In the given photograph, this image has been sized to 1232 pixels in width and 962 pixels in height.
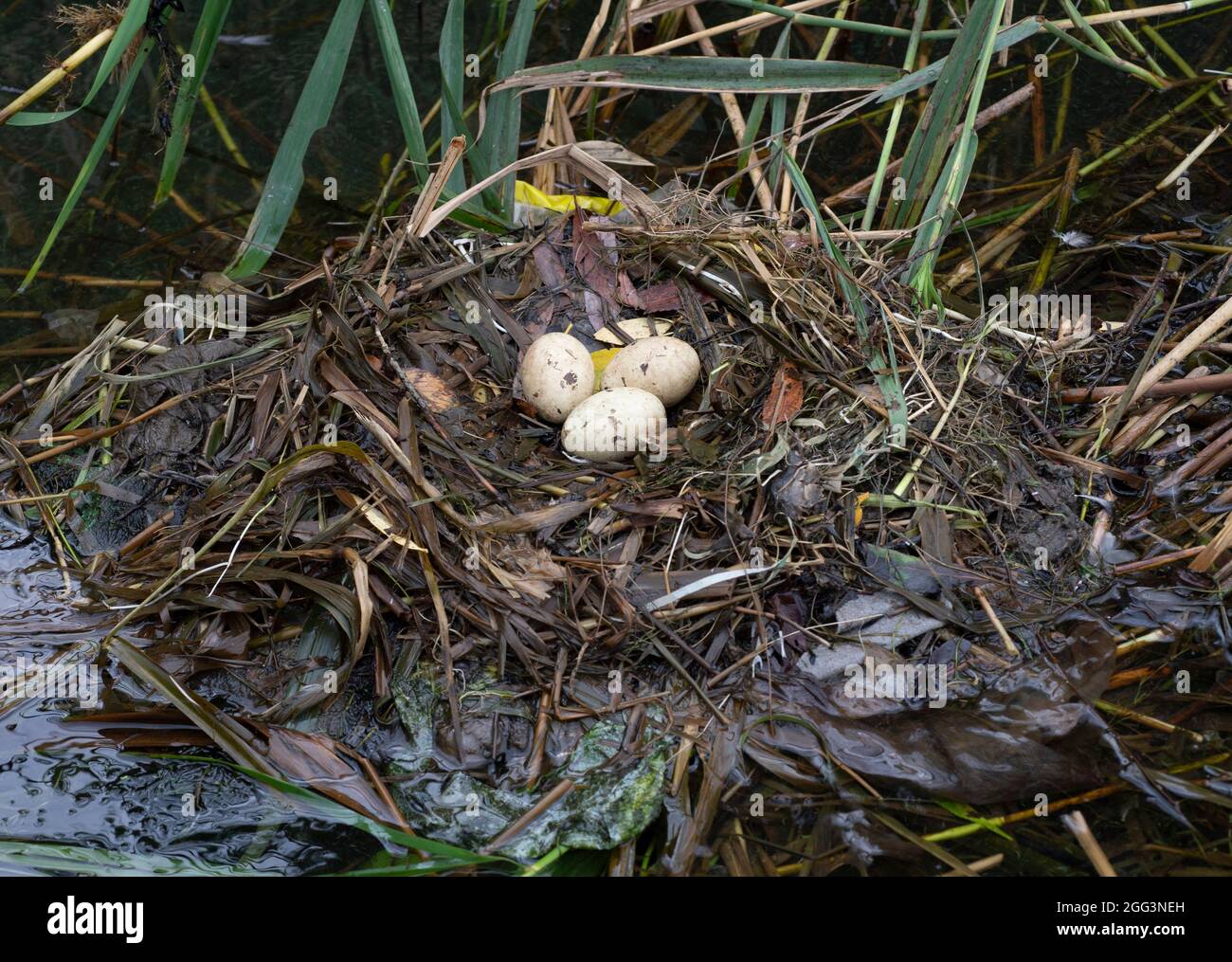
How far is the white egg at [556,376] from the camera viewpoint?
3.25 meters

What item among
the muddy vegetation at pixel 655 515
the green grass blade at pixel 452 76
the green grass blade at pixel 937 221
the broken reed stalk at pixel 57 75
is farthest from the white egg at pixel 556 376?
the broken reed stalk at pixel 57 75

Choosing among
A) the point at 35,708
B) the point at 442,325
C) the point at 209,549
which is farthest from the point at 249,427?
the point at 35,708

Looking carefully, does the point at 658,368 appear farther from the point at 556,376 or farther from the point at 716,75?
the point at 716,75

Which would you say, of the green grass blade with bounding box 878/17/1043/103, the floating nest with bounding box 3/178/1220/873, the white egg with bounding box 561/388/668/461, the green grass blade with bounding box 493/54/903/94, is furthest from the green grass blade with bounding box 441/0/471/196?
the green grass blade with bounding box 878/17/1043/103

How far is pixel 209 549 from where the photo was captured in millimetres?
3027

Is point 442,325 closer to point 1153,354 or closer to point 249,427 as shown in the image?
point 249,427

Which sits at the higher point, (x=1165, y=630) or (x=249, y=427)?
(x=249, y=427)

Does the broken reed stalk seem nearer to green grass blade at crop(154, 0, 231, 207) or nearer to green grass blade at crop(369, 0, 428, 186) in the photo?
green grass blade at crop(154, 0, 231, 207)

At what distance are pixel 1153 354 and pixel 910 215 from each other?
935 mm

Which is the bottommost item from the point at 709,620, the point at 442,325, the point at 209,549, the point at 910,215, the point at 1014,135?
the point at 709,620

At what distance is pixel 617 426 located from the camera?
3.10 meters

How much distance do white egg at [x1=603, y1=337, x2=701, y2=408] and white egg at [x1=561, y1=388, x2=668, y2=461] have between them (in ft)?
0.35

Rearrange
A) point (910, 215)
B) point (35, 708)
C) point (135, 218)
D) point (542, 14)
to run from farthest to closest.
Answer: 1. point (542, 14)
2. point (135, 218)
3. point (910, 215)
4. point (35, 708)

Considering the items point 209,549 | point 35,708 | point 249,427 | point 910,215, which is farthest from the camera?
point 910,215
